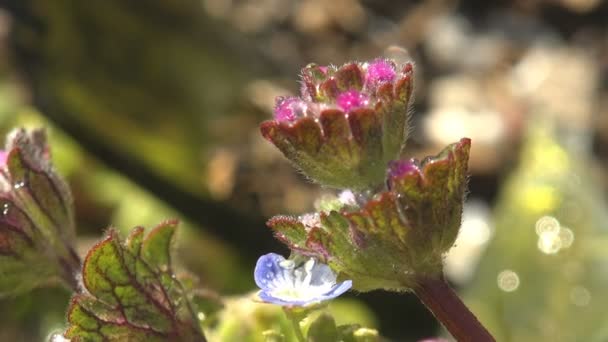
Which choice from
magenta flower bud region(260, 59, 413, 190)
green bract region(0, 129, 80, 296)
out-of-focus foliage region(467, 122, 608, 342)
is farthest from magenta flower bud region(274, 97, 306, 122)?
out-of-focus foliage region(467, 122, 608, 342)

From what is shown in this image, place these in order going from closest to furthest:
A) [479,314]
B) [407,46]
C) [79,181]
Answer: [479,314] < [79,181] < [407,46]

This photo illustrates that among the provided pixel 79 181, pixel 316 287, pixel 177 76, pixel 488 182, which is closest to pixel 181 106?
pixel 177 76

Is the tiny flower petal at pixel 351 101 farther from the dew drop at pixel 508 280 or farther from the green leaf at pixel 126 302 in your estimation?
the dew drop at pixel 508 280

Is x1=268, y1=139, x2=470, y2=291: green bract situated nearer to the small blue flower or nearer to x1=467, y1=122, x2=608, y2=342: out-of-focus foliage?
the small blue flower

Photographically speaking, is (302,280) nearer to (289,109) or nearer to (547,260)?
(289,109)

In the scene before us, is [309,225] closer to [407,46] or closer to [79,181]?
[79,181]

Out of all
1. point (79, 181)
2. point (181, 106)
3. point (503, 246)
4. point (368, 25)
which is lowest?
point (503, 246)
